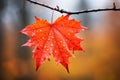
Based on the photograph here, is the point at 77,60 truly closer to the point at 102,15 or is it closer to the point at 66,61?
the point at 102,15

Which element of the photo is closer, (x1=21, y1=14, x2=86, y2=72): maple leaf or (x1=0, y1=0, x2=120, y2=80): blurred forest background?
(x1=21, y1=14, x2=86, y2=72): maple leaf

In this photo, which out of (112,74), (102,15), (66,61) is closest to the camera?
(66,61)

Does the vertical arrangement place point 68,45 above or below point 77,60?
above

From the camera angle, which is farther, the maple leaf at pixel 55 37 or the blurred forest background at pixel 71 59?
the blurred forest background at pixel 71 59

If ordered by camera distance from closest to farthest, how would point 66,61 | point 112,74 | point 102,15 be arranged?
point 66,61 < point 112,74 < point 102,15

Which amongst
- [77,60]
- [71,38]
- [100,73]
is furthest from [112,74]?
[71,38]
